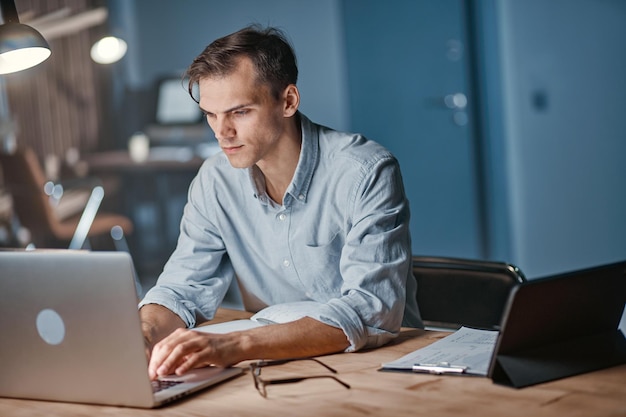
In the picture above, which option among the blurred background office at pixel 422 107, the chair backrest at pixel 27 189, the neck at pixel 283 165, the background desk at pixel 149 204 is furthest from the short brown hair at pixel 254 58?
the background desk at pixel 149 204

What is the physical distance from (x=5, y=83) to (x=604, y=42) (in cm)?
449

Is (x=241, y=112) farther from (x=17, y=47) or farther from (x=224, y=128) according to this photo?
(x=17, y=47)

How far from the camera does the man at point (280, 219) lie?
6.01 ft

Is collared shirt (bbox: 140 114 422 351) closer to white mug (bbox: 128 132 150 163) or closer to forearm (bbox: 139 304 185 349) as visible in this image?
forearm (bbox: 139 304 185 349)

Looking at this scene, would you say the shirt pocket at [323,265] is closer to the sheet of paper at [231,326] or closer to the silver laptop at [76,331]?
the sheet of paper at [231,326]

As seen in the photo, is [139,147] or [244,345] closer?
[244,345]

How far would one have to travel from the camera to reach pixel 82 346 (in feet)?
4.66

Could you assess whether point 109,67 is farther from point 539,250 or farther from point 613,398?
point 613,398

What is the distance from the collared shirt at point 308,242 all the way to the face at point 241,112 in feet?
0.36

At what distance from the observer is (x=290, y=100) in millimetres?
2098

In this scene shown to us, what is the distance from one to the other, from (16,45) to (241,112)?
54 cm

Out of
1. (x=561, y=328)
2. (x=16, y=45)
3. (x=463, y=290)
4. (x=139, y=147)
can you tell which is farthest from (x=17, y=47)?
(x=139, y=147)

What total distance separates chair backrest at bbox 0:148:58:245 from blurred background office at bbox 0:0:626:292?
0.66 metres

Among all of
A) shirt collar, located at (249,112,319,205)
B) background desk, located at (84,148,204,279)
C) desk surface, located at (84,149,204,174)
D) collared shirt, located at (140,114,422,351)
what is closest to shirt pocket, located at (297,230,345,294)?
collared shirt, located at (140,114,422,351)
